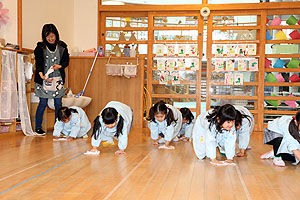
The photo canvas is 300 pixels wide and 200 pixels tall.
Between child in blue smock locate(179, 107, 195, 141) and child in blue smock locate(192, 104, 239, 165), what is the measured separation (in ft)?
2.97

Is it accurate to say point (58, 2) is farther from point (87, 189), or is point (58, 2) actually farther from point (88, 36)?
point (87, 189)

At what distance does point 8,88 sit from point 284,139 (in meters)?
3.01

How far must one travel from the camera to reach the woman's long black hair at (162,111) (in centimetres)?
308

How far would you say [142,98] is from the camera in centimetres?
516

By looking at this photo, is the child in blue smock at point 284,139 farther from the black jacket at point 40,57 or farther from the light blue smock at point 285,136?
the black jacket at point 40,57

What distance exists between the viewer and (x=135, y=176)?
81.7 inches

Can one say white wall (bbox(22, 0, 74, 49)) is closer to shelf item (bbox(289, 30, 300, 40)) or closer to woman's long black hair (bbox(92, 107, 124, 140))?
woman's long black hair (bbox(92, 107, 124, 140))

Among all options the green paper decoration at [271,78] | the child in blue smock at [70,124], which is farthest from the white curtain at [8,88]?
the green paper decoration at [271,78]

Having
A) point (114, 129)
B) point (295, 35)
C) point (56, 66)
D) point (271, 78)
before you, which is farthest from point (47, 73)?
point (295, 35)

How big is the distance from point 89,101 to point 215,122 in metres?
2.85

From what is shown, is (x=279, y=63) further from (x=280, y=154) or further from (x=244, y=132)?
(x=280, y=154)

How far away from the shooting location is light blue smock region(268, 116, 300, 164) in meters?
2.40

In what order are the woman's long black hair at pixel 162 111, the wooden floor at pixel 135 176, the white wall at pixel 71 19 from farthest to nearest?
1. the white wall at pixel 71 19
2. the woman's long black hair at pixel 162 111
3. the wooden floor at pixel 135 176

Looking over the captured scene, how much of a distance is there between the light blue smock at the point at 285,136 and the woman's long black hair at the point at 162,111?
94 centimetres
